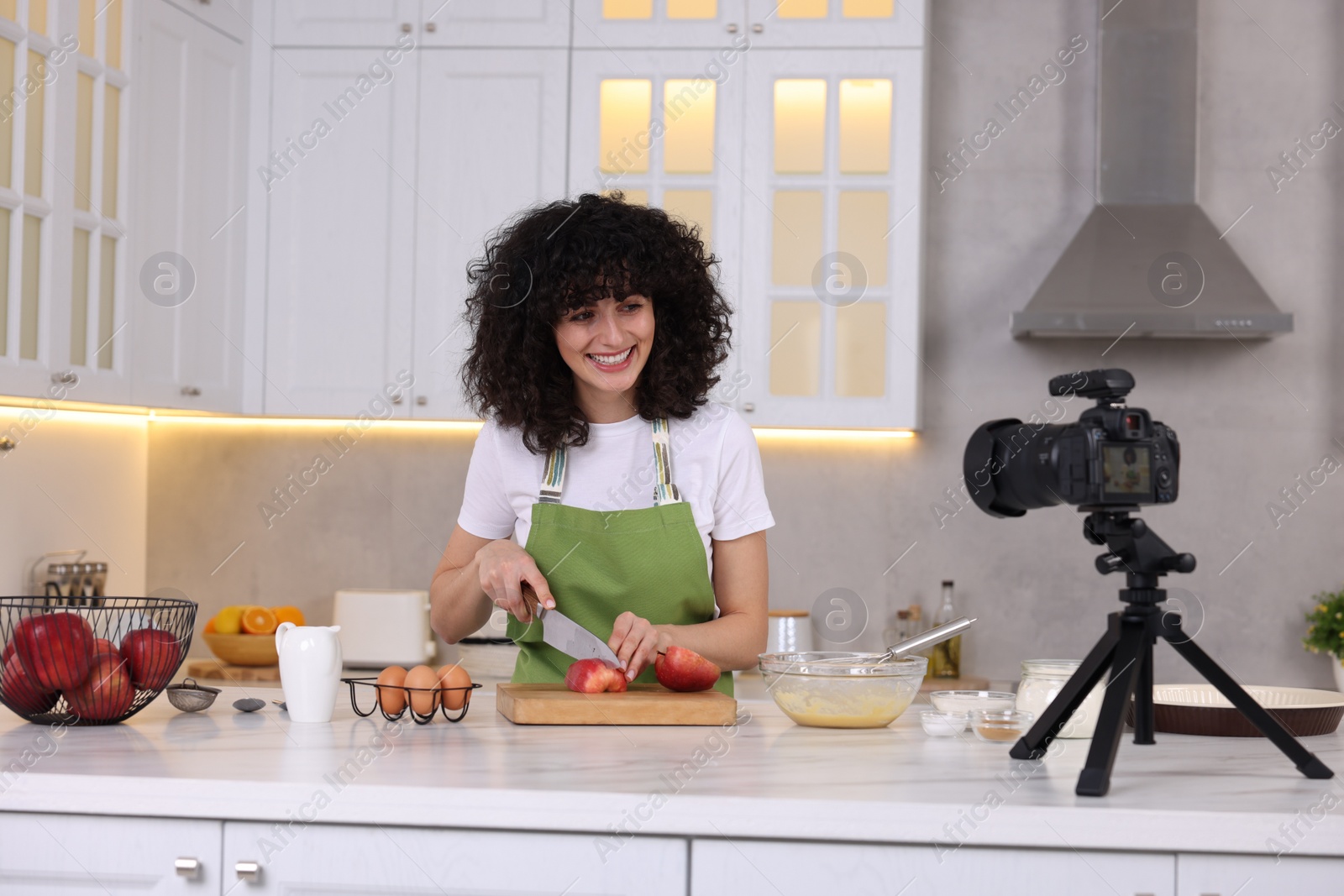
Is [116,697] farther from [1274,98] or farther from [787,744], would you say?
[1274,98]

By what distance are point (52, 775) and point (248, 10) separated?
257 cm

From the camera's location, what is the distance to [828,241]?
10.1ft

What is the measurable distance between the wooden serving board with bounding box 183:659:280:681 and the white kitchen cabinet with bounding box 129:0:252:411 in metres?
0.64

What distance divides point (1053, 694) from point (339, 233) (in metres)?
2.34

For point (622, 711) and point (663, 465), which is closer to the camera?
point (622, 711)

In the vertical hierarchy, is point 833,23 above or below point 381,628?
above

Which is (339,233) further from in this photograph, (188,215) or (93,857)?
(93,857)

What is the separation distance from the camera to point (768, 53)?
3061 millimetres

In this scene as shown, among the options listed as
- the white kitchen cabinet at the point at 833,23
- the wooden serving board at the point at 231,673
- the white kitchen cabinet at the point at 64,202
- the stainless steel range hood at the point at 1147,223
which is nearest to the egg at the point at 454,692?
the white kitchen cabinet at the point at 64,202

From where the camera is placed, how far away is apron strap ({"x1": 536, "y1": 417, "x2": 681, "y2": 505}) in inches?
66.6

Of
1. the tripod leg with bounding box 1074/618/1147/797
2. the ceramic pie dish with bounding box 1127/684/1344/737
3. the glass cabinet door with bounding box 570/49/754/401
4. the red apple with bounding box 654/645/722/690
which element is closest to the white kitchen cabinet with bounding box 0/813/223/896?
the red apple with bounding box 654/645/722/690

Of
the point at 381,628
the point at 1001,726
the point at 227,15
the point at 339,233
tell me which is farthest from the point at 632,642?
the point at 227,15

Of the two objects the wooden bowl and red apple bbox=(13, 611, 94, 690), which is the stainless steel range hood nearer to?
the wooden bowl

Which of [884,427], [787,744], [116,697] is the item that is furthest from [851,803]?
[884,427]
